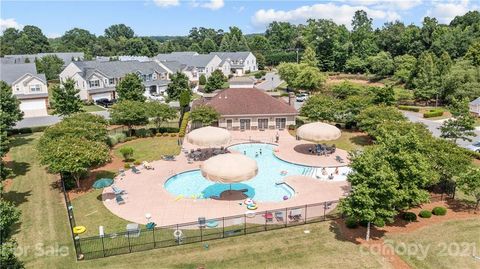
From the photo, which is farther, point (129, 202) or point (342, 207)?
point (129, 202)

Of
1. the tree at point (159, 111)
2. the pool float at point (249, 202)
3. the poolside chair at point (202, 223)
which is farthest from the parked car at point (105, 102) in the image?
the poolside chair at point (202, 223)

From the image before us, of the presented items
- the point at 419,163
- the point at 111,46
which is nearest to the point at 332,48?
the point at 419,163

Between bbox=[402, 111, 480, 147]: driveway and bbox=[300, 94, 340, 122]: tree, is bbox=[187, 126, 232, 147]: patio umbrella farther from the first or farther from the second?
bbox=[402, 111, 480, 147]: driveway

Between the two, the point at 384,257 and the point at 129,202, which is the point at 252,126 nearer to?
the point at 129,202

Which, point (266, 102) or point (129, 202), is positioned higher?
point (266, 102)

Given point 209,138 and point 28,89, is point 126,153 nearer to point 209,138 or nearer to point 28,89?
point 209,138

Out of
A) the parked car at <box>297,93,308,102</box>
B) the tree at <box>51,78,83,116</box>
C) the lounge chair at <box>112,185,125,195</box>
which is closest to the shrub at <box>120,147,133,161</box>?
the lounge chair at <box>112,185,125,195</box>

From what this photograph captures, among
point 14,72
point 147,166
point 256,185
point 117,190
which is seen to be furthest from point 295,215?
point 14,72
